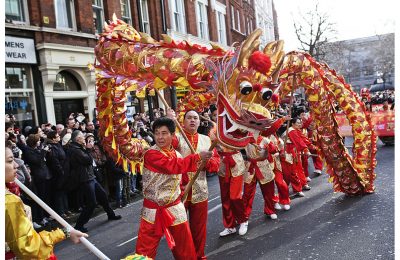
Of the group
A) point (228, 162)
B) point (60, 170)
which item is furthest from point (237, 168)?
point (60, 170)

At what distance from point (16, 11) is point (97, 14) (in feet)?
11.7

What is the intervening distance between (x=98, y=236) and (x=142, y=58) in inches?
118

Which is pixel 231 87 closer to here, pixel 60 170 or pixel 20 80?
pixel 60 170

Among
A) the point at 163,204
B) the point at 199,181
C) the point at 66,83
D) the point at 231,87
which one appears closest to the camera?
the point at 231,87

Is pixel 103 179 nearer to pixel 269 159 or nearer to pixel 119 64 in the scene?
pixel 269 159

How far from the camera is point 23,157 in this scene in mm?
6707

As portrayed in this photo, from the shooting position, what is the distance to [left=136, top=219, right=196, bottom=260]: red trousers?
3705 mm

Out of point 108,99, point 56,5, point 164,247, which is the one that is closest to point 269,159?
point 164,247

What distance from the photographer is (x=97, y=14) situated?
14562mm

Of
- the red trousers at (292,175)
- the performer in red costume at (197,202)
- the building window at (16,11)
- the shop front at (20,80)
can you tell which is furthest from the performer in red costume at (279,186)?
the building window at (16,11)

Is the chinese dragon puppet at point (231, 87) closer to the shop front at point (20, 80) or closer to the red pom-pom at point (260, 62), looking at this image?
the red pom-pom at point (260, 62)

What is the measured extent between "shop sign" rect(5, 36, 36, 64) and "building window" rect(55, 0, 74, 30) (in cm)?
136

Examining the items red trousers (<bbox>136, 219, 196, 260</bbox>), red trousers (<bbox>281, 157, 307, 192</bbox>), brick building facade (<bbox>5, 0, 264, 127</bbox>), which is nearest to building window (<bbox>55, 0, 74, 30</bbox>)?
brick building facade (<bbox>5, 0, 264, 127</bbox>)

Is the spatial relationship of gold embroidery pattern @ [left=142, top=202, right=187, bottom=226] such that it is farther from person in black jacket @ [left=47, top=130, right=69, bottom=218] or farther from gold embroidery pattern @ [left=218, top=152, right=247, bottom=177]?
person in black jacket @ [left=47, top=130, right=69, bottom=218]
